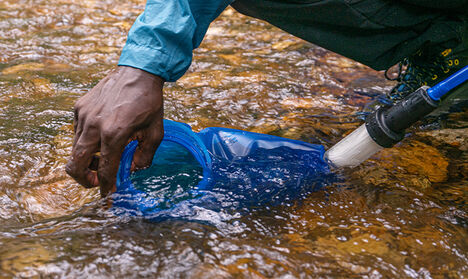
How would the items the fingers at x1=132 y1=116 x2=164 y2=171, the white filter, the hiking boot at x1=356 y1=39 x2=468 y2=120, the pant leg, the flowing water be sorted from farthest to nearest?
the hiking boot at x1=356 y1=39 x2=468 y2=120, the pant leg, the white filter, the fingers at x1=132 y1=116 x2=164 y2=171, the flowing water

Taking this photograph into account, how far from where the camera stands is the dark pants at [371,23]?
5.60 ft

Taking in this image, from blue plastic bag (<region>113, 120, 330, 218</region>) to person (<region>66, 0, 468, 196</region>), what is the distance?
14 centimetres

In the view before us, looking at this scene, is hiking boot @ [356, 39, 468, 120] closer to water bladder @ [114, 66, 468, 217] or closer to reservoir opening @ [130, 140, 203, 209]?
water bladder @ [114, 66, 468, 217]

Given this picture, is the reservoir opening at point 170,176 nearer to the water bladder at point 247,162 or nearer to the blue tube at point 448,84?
the water bladder at point 247,162

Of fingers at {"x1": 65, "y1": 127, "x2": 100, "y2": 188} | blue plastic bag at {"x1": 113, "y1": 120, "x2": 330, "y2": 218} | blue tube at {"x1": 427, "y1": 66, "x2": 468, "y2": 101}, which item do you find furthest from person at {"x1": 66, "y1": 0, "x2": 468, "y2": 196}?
blue tube at {"x1": 427, "y1": 66, "x2": 468, "y2": 101}

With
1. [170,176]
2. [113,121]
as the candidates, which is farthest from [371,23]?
[113,121]

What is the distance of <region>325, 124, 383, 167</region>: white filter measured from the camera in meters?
1.55

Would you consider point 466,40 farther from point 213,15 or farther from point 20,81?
point 20,81

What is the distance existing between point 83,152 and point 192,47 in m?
0.50

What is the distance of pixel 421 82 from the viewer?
2.15 m

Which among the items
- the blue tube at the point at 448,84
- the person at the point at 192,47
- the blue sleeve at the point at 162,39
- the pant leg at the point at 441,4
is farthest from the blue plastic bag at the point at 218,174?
the pant leg at the point at 441,4

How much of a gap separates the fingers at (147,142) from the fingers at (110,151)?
78mm

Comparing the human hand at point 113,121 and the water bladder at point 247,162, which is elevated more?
the human hand at point 113,121

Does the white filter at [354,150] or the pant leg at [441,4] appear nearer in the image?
the white filter at [354,150]
